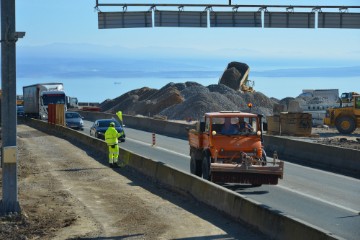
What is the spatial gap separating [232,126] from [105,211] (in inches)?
259

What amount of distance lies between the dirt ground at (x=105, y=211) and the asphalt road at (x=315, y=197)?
215cm

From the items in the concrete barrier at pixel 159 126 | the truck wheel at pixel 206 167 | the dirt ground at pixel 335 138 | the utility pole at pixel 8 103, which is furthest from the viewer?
the concrete barrier at pixel 159 126

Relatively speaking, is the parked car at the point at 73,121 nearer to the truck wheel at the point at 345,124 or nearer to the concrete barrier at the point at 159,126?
the concrete barrier at the point at 159,126

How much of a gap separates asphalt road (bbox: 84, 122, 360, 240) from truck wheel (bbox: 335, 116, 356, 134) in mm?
19070

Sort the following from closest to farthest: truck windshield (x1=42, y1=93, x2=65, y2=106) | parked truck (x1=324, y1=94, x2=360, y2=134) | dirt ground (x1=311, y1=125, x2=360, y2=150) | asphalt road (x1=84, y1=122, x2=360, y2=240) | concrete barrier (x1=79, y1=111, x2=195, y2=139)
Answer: asphalt road (x1=84, y1=122, x2=360, y2=240) < dirt ground (x1=311, y1=125, x2=360, y2=150) < parked truck (x1=324, y1=94, x2=360, y2=134) < concrete barrier (x1=79, y1=111, x2=195, y2=139) < truck windshield (x1=42, y1=93, x2=65, y2=106)

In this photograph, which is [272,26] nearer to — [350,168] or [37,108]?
[350,168]

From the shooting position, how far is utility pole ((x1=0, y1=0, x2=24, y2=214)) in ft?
50.5

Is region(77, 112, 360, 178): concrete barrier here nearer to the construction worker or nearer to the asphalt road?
the asphalt road

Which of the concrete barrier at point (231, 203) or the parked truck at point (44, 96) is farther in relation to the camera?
the parked truck at point (44, 96)

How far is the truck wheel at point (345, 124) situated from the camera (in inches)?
1913

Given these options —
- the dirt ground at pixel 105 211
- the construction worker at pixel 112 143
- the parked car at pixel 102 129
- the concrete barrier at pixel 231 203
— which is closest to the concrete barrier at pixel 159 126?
the parked car at pixel 102 129

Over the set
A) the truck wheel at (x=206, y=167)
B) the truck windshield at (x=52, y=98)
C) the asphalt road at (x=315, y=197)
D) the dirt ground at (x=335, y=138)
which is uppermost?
the truck windshield at (x=52, y=98)

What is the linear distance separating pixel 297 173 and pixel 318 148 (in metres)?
4.45

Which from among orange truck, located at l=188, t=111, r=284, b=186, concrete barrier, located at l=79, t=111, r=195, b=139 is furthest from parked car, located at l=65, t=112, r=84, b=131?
orange truck, located at l=188, t=111, r=284, b=186
